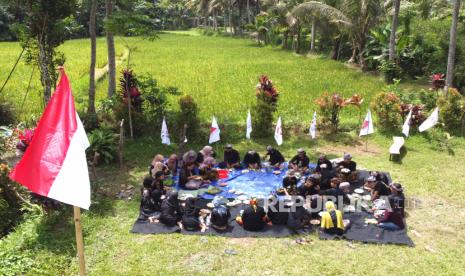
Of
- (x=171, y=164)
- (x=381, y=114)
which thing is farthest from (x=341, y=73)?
(x=171, y=164)

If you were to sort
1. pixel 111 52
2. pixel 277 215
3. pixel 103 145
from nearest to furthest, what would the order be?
pixel 277 215 → pixel 103 145 → pixel 111 52

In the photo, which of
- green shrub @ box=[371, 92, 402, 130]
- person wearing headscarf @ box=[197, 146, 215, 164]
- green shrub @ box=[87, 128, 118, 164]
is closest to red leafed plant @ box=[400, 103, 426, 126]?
green shrub @ box=[371, 92, 402, 130]

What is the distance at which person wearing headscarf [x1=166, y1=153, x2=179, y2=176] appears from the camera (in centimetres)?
1245

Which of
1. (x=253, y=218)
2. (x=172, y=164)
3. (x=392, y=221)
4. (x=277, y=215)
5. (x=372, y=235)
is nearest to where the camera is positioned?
(x=372, y=235)

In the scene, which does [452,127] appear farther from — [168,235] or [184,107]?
[168,235]

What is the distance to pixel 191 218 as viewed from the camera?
950cm

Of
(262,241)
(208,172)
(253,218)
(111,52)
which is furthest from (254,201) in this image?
(111,52)

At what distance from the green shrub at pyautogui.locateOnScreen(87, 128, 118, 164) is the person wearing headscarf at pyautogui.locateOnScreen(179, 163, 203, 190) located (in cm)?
267

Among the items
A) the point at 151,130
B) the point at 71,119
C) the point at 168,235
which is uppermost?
the point at 71,119

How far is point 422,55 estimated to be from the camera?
25.6 meters

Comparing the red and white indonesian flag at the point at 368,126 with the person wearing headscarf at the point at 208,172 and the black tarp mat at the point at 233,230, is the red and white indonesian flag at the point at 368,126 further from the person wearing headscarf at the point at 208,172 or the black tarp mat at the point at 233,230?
the black tarp mat at the point at 233,230

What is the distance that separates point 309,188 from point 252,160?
2668 mm

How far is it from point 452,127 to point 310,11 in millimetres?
18035

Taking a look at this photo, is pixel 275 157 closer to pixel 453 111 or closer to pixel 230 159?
pixel 230 159
